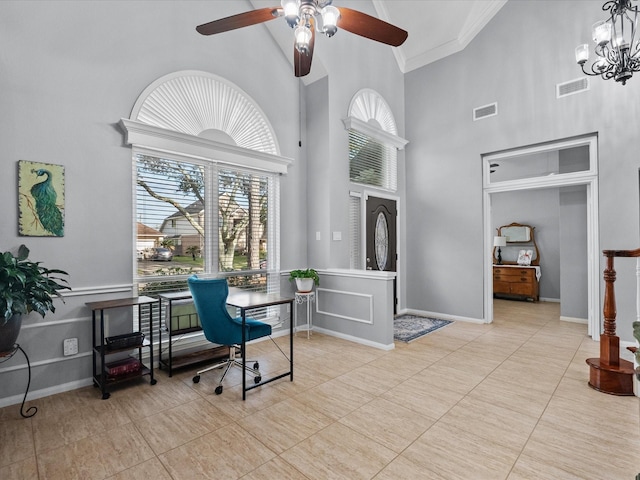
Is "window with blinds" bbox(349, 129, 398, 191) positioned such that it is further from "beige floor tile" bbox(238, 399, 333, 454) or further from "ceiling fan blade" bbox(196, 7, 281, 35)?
"beige floor tile" bbox(238, 399, 333, 454)

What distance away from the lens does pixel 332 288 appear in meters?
4.61

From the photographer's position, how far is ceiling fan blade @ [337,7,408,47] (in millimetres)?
2430

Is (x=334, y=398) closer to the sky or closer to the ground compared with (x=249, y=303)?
closer to the ground

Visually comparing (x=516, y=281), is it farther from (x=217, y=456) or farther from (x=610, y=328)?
(x=217, y=456)

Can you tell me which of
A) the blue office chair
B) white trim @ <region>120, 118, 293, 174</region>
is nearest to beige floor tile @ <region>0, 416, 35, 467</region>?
the blue office chair

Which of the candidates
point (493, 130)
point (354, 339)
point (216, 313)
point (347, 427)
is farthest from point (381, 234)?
point (347, 427)

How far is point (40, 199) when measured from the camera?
2.79 meters

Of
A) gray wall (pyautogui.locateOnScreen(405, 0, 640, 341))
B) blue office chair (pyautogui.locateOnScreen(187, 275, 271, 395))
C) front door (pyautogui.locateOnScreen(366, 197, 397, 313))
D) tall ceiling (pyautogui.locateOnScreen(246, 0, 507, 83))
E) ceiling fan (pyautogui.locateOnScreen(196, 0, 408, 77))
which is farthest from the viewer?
front door (pyautogui.locateOnScreen(366, 197, 397, 313))

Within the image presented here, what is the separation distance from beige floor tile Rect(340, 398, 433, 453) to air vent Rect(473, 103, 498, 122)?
4.58m

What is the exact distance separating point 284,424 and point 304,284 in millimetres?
2179

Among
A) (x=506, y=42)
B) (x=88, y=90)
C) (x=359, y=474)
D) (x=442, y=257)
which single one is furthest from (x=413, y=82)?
(x=359, y=474)

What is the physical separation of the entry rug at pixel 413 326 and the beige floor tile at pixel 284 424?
7.23ft

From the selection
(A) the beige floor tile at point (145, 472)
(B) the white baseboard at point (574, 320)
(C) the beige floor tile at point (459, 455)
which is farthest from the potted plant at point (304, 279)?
(B) the white baseboard at point (574, 320)

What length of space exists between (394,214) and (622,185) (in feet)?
9.97
